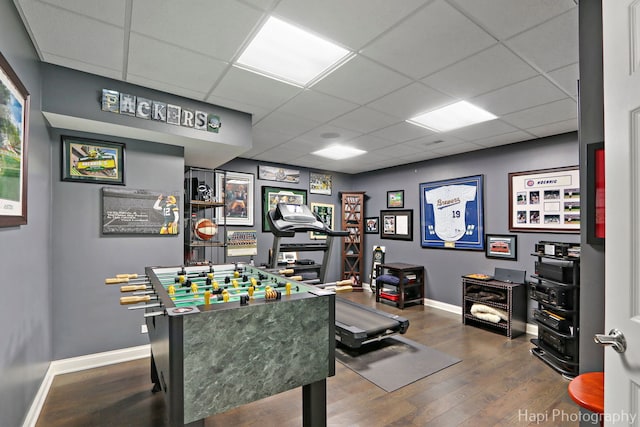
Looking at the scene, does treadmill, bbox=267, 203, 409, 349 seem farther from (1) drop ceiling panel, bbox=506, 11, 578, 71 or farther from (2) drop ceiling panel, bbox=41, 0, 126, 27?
(1) drop ceiling panel, bbox=506, 11, 578, 71

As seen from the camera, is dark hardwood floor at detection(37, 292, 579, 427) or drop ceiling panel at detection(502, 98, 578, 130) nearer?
dark hardwood floor at detection(37, 292, 579, 427)

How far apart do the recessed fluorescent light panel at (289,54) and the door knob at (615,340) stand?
207cm

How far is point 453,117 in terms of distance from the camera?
337 centimetres

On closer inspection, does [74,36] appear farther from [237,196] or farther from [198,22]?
[237,196]

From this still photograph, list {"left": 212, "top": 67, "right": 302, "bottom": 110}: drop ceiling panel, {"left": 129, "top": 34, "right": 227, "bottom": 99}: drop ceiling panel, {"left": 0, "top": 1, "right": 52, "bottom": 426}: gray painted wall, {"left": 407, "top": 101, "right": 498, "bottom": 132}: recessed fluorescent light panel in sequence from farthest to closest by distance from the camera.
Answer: {"left": 407, "top": 101, "right": 498, "bottom": 132}: recessed fluorescent light panel → {"left": 212, "top": 67, "right": 302, "bottom": 110}: drop ceiling panel → {"left": 129, "top": 34, "right": 227, "bottom": 99}: drop ceiling panel → {"left": 0, "top": 1, "right": 52, "bottom": 426}: gray painted wall

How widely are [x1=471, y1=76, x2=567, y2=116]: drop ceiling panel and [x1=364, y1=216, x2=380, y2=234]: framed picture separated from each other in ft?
11.7

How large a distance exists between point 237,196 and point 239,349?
13.6ft

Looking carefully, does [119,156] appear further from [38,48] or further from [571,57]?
[571,57]

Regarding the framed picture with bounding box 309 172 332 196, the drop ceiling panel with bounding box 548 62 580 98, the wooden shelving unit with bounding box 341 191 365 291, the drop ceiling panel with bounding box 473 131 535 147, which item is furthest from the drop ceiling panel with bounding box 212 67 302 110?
the wooden shelving unit with bounding box 341 191 365 291

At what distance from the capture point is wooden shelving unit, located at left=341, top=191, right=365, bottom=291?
646 centimetres

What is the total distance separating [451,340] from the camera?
11.9 ft

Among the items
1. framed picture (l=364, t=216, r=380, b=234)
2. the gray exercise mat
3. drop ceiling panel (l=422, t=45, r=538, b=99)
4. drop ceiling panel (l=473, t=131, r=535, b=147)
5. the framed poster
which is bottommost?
the gray exercise mat

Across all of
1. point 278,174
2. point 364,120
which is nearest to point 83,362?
point 364,120

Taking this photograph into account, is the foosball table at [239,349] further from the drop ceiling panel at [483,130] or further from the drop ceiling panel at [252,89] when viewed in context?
the drop ceiling panel at [483,130]
